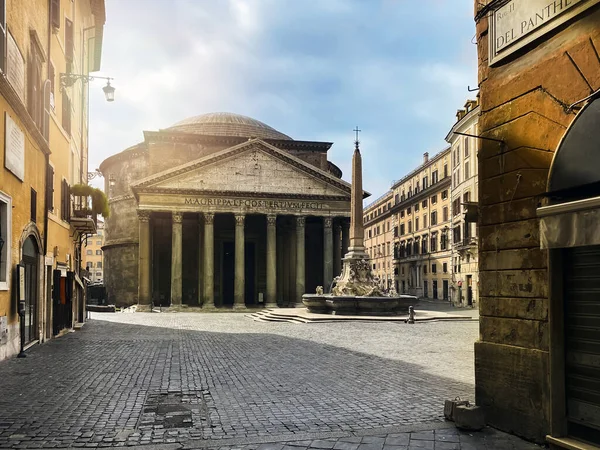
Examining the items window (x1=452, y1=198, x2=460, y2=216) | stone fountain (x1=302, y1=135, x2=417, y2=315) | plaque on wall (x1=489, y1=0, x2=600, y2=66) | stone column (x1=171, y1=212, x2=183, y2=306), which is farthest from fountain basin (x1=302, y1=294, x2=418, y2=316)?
window (x1=452, y1=198, x2=460, y2=216)

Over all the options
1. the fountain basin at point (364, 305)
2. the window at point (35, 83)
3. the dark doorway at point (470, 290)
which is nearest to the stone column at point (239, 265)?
the fountain basin at point (364, 305)

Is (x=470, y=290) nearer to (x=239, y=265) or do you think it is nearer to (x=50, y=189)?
(x=239, y=265)

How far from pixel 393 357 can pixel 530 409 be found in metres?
6.82

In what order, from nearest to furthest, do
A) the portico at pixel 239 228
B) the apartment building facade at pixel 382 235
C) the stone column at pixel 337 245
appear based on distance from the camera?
1. the portico at pixel 239 228
2. the stone column at pixel 337 245
3. the apartment building facade at pixel 382 235

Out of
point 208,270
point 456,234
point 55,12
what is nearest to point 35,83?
point 55,12

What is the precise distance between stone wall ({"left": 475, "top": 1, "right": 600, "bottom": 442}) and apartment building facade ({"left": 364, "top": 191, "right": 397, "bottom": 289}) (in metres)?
62.1

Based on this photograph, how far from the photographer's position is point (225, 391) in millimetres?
8133

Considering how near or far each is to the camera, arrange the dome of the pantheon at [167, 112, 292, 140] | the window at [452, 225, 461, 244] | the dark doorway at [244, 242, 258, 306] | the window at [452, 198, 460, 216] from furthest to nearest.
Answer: the dome of the pantheon at [167, 112, 292, 140] < the dark doorway at [244, 242, 258, 306] < the window at [452, 225, 461, 244] < the window at [452, 198, 460, 216]

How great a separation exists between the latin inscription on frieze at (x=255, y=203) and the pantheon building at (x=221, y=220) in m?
0.07

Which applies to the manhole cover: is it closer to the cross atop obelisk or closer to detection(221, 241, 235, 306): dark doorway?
the cross atop obelisk

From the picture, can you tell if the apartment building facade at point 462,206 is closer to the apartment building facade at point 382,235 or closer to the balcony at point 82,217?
the apartment building facade at point 382,235

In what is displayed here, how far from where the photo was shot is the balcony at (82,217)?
19078mm

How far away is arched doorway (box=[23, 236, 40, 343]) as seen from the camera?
13078 millimetres

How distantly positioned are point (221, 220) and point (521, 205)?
41.1 meters
